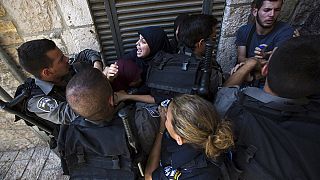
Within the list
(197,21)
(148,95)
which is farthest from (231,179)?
(197,21)

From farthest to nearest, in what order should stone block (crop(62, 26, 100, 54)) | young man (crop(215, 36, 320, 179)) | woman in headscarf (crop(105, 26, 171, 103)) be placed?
stone block (crop(62, 26, 100, 54))
woman in headscarf (crop(105, 26, 171, 103))
young man (crop(215, 36, 320, 179))

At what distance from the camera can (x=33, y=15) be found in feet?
6.77

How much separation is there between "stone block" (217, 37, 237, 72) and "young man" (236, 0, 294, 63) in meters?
0.15

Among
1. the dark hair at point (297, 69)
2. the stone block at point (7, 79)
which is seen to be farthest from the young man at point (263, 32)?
the stone block at point (7, 79)

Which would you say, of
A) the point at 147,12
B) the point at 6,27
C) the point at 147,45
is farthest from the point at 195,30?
the point at 6,27

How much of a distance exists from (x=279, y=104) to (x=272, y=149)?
0.85 feet

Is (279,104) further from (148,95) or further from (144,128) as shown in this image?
(148,95)

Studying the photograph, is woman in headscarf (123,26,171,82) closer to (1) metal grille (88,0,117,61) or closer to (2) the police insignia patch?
(1) metal grille (88,0,117,61)

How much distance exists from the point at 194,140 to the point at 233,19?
1.64 metres

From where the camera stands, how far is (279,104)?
1229mm

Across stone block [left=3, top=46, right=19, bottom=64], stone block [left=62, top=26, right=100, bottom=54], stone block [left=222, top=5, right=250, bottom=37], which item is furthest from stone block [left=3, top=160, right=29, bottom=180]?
stone block [left=222, top=5, right=250, bottom=37]

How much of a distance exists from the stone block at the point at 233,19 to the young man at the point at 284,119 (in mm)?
1089

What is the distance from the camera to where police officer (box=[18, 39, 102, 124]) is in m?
1.67

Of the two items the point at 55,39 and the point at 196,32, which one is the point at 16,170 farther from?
the point at 196,32
